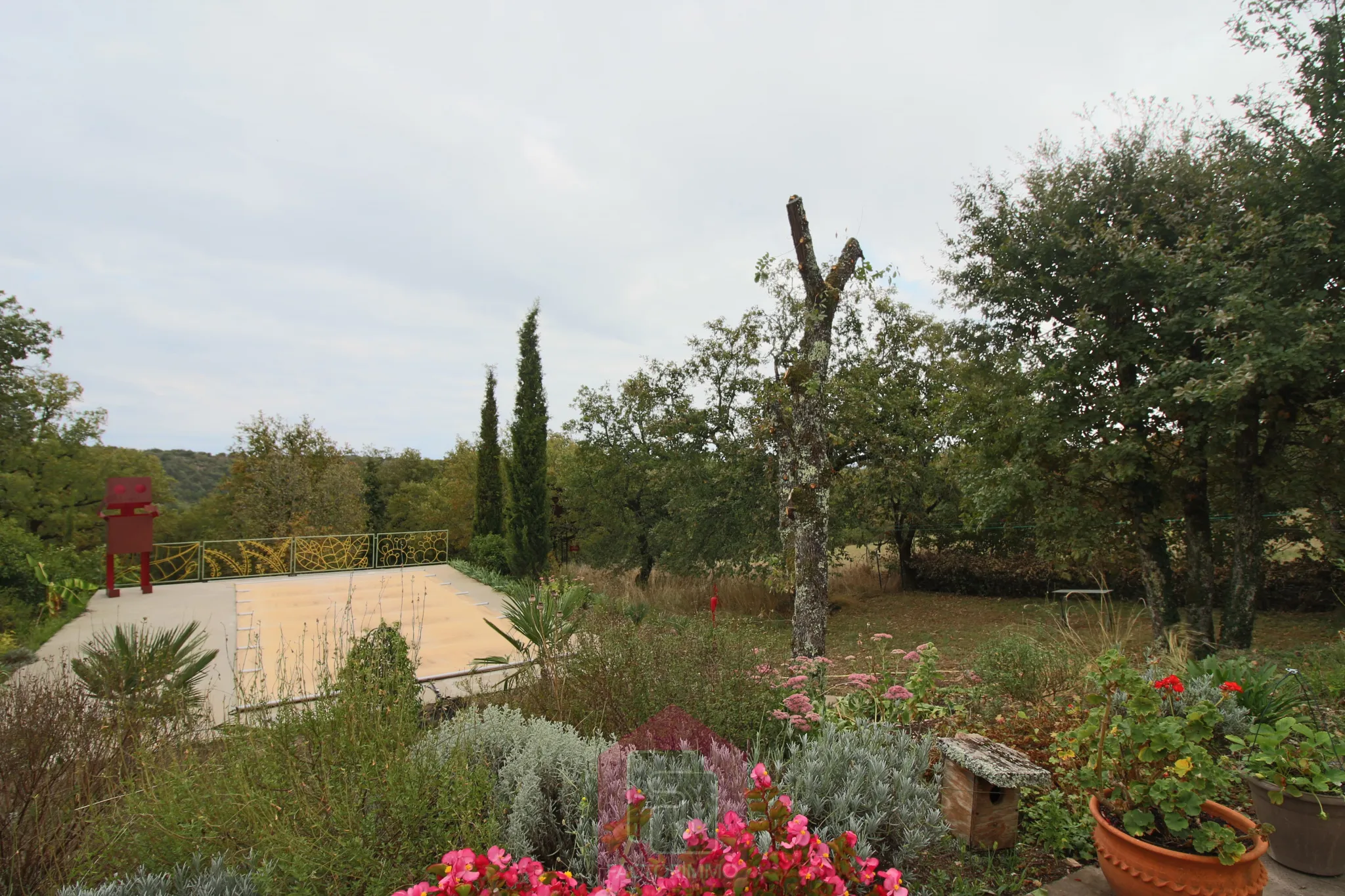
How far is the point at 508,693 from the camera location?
3.95 m

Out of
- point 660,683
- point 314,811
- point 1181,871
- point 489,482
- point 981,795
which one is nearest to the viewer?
point 1181,871

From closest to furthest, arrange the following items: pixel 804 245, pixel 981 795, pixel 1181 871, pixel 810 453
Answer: pixel 1181 871, pixel 981 795, pixel 810 453, pixel 804 245

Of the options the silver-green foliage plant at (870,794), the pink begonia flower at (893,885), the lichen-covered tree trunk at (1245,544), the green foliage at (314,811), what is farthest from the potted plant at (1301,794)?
the lichen-covered tree trunk at (1245,544)

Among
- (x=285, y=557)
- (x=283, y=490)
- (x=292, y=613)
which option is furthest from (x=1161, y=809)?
(x=283, y=490)

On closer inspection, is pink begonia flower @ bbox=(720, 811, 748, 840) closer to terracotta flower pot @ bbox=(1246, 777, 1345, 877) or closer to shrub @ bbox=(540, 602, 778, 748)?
shrub @ bbox=(540, 602, 778, 748)

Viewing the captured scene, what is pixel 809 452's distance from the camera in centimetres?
499

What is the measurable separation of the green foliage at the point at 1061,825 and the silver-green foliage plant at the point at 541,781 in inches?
67.4

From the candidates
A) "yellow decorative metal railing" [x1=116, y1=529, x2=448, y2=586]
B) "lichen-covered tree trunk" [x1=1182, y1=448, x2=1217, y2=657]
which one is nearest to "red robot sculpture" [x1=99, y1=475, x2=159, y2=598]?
"yellow decorative metal railing" [x1=116, y1=529, x2=448, y2=586]

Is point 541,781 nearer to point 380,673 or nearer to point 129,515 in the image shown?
point 380,673

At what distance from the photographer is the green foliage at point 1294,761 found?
2.13 m

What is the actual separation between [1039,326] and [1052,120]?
2.50 m

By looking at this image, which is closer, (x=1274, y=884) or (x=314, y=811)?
(x=314, y=811)

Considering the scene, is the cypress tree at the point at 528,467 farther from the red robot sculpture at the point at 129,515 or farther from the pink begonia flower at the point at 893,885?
the pink begonia flower at the point at 893,885

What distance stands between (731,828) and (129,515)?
11.8 meters
